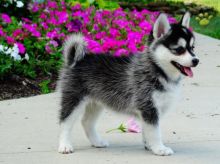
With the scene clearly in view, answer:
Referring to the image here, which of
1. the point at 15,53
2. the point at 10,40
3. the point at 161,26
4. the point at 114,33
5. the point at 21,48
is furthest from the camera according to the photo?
the point at 114,33

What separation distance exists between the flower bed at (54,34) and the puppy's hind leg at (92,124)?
60.6 inches

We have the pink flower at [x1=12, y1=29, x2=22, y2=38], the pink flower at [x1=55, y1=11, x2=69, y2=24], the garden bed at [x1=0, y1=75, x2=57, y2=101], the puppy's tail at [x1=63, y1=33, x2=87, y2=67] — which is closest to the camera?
the puppy's tail at [x1=63, y1=33, x2=87, y2=67]

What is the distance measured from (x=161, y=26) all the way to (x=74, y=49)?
34.0 inches

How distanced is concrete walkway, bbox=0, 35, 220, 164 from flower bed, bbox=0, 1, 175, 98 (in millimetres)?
894

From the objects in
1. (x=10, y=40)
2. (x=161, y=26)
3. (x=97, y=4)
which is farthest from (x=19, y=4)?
(x=161, y=26)

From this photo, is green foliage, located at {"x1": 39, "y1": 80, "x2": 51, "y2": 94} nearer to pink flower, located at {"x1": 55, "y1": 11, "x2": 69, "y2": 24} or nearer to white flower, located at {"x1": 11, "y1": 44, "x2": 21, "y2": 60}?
white flower, located at {"x1": 11, "y1": 44, "x2": 21, "y2": 60}

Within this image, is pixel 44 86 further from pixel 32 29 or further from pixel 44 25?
pixel 44 25

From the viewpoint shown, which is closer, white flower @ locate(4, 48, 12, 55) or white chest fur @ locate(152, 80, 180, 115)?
white chest fur @ locate(152, 80, 180, 115)

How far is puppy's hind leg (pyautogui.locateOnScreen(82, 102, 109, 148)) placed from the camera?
6.03m

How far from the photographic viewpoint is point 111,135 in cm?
646

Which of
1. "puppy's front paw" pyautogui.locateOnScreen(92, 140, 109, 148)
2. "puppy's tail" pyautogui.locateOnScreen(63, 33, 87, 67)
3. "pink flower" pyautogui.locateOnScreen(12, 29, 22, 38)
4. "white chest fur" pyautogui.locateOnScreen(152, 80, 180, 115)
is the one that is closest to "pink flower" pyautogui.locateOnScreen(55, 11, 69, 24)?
"pink flower" pyautogui.locateOnScreen(12, 29, 22, 38)

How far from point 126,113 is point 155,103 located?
0.38m

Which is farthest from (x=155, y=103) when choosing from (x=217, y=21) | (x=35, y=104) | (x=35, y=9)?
(x=217, y=21)

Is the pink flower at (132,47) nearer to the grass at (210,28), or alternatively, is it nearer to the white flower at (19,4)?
the white flower at (19,4)
